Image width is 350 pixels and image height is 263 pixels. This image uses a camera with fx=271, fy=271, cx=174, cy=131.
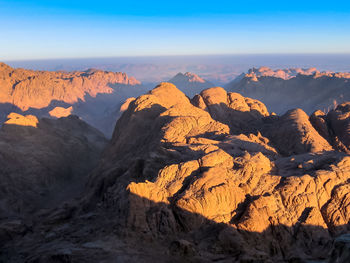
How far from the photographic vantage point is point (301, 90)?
15762cm

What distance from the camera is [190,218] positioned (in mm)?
18984

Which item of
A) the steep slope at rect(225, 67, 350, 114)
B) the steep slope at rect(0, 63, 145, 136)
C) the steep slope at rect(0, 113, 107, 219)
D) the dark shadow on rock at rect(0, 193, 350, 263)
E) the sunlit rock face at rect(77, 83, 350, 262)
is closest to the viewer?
the dark shadow on rock at rect(0, 193, 350, 263)

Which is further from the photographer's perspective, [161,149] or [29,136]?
[29,136]

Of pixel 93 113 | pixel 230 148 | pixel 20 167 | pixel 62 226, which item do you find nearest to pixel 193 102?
pixel 230 148

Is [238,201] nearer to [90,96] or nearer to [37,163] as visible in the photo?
[37,163]

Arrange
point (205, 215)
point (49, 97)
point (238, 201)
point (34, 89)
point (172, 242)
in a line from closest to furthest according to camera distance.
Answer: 1. point (172, 242)
2. point (205, 215)
3. point (238, 201)
4. point (34, 89)
5. point (49, 97)

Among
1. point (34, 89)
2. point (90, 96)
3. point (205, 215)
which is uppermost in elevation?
point (34, 89)

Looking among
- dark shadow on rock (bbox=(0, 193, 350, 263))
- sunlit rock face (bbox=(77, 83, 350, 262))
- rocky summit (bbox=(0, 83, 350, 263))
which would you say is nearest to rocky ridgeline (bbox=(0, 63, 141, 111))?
rocky summit (bbox=(0, 83, 350, 263))

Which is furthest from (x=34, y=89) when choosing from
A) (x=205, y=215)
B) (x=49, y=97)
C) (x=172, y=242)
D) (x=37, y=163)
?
(x=172, y=242)

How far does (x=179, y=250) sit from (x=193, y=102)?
41000 millimetres

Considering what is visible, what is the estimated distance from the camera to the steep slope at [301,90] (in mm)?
132825

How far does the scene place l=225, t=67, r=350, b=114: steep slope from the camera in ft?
436

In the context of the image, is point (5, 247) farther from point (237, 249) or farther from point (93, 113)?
point (93, 113)

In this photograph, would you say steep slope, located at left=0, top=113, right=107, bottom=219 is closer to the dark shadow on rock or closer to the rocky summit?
the rocky summit
